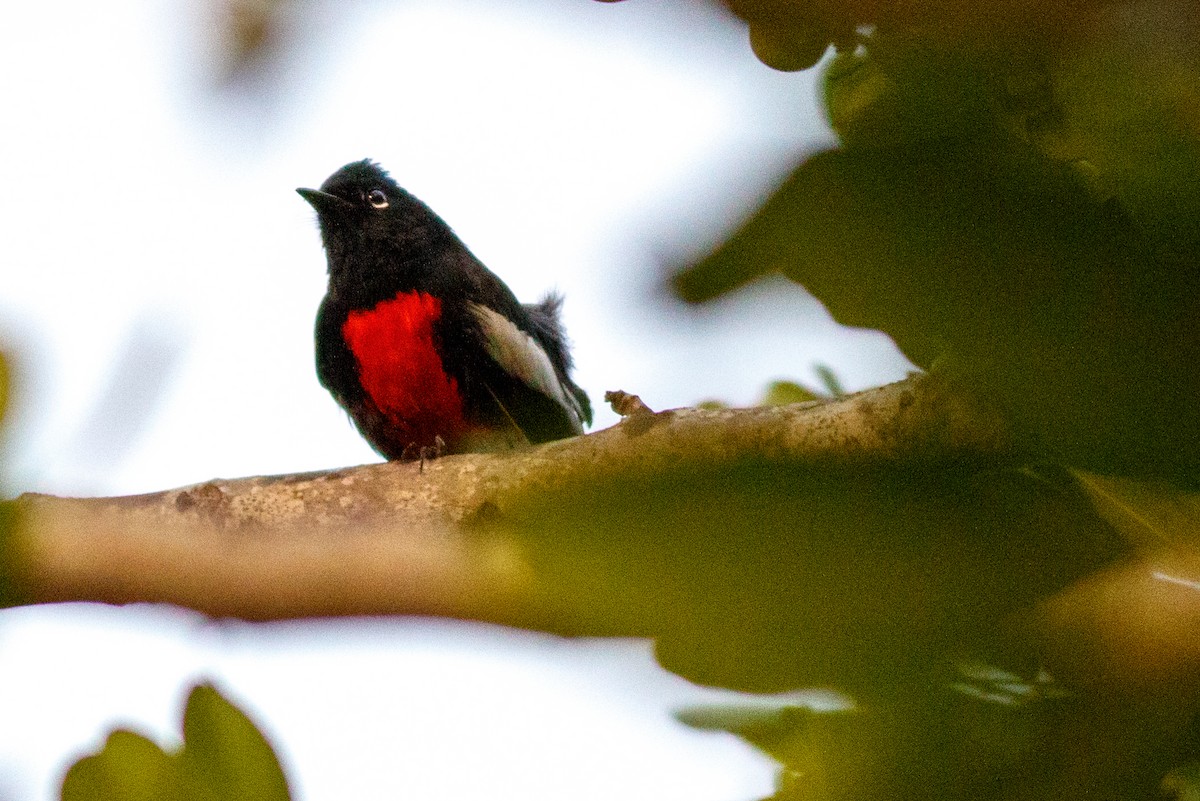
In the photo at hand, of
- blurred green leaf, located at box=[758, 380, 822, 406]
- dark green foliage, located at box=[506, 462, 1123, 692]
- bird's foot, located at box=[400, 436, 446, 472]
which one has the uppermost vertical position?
bird's foot, located at box=[400, 436, 446, 472]

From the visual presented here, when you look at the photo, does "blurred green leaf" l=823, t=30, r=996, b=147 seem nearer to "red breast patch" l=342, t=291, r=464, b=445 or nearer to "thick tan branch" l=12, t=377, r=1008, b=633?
→ "thick tan branch" l=12, t=377, r=1008, b=633

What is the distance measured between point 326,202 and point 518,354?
4.26 ft

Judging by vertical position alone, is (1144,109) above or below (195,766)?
above

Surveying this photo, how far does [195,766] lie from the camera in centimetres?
78

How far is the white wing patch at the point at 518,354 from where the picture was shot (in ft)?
14.8

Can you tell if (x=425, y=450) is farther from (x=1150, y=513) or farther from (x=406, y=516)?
(x=1150, y=513)

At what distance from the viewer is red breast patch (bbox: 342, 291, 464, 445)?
175 inches

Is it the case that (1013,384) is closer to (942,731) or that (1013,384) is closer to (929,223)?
(929,223)

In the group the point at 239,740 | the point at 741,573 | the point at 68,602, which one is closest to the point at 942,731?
the point at 741,573

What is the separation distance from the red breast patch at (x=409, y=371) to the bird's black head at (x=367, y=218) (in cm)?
44

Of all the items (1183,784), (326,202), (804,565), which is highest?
(326,202)

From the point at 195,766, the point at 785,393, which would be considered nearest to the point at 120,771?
the point at 195,766

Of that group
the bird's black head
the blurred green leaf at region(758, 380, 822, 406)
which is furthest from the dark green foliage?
the bird's black head

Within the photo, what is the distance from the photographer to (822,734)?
0.67 m
